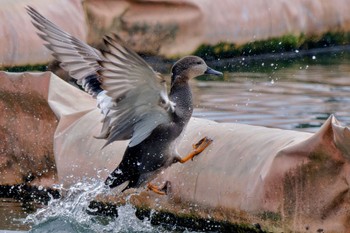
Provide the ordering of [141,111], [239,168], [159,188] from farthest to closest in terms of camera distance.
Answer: [159,188]
[141,111]
[239,168]

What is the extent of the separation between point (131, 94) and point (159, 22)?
5851 mm

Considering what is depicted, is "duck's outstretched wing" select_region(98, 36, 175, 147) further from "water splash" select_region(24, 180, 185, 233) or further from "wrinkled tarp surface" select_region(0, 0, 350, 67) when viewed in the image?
"wrinkled tarp surface" select_region(0, 0, 350, 67)

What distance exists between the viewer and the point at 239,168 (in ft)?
17.6

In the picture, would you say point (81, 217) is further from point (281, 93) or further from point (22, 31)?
point (22, 31)

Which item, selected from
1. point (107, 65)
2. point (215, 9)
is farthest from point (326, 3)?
point (107, 65)

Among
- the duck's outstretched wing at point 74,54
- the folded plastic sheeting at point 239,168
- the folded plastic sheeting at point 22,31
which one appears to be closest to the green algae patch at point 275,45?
the folded plastic sheeting at point 22,31

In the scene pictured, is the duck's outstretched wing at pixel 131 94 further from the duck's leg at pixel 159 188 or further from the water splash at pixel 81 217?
the water splash at pixel 81 217

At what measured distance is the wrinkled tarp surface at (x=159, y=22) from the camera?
33.4 ft

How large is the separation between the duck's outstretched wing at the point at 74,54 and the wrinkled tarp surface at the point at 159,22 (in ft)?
12.3

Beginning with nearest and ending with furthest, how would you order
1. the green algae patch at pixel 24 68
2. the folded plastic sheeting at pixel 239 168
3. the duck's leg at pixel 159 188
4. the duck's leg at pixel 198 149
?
the folded plastic sheeting at pixel 239 168, the duck's leg at pixel 198 149, the duck's leg at pixel 159 188, the green algae patch at pixel 24 68

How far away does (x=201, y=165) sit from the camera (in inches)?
222

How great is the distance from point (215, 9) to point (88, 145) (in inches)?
206

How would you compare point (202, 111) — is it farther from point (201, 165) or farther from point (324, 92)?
point (201, 165)

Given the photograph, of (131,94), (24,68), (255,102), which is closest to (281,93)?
(255,102)
